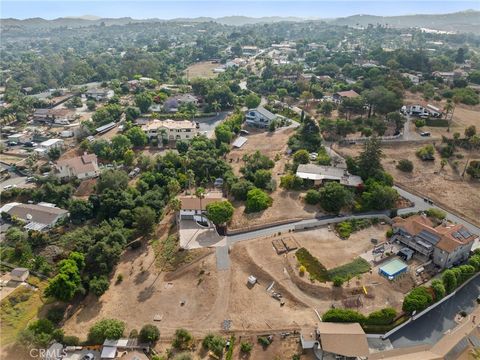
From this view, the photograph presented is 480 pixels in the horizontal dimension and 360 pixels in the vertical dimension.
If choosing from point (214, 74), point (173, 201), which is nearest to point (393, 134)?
point (173, 201)

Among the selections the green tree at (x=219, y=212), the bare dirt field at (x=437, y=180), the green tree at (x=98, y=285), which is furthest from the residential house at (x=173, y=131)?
the green tree at (x=98, y=285)

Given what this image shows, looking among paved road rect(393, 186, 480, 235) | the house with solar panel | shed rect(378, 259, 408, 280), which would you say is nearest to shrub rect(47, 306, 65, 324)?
shed rect(378, 259, 408, 280)

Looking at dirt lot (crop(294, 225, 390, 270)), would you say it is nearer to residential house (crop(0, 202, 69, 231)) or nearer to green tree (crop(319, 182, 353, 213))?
green tree (crop(319, 182, 353, 213))

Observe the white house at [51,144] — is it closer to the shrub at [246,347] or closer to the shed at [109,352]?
the shed at [109,352]

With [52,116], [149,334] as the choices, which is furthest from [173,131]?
[149,334]

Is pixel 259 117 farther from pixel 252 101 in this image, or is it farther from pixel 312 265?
pixel 312 265

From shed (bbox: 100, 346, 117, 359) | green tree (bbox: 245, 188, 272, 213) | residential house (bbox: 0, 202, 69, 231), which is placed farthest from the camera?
green tree (bbox: 245, 188, 272, 213)
